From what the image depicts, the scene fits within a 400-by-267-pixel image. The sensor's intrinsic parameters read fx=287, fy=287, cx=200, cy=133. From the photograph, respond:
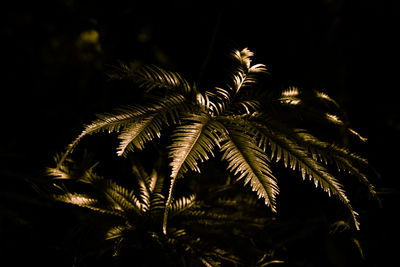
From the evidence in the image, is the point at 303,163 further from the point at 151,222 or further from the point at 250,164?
the point at 151,222

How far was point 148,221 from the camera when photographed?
1.68 meters

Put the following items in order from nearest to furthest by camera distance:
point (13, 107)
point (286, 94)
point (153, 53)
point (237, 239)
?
point (286, 94), point (237, 239), point (13, 107), point (153, 53)

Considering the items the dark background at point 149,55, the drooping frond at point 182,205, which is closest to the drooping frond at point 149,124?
the drooping frond at point 182,205

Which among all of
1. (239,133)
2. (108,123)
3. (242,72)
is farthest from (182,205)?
(242,72)

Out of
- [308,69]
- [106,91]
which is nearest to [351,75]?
[308,69]

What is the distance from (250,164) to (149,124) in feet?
1.53

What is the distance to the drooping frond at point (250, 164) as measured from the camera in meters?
1.12

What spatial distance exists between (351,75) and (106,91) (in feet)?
8.03

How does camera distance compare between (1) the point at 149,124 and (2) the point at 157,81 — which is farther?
(2) the point at 157,81

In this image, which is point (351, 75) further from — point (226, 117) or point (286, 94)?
point (226, 117)

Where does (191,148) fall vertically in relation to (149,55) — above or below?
below

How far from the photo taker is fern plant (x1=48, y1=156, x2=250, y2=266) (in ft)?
5.06

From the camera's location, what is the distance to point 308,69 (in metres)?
2.62

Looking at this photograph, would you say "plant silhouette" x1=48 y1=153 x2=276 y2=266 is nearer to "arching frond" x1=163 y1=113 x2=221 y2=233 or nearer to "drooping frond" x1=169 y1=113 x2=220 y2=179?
"arching frond" x1=163 y1=113 x2=221 y2=233
